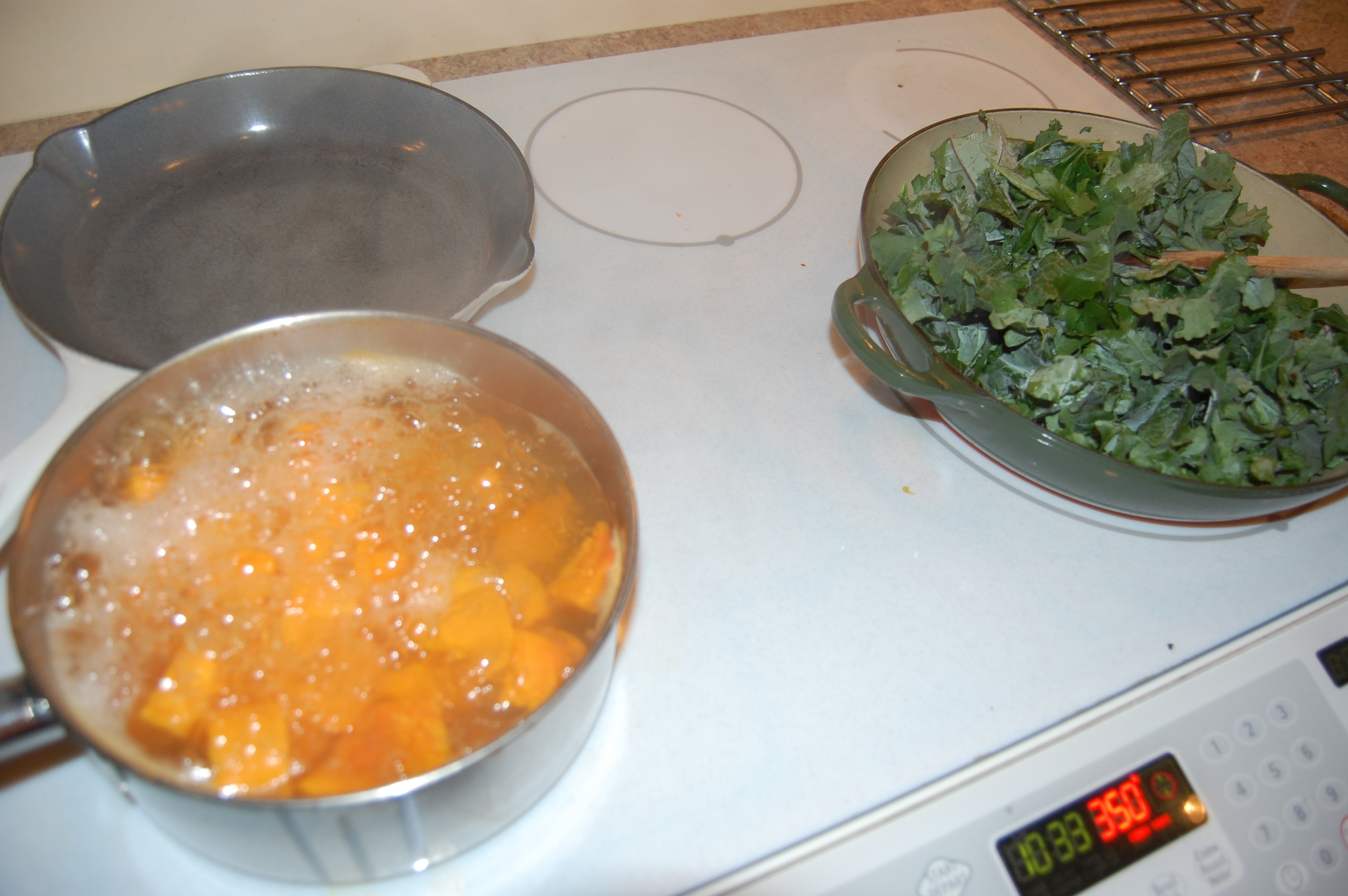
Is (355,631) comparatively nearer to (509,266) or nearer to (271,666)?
(271,666)

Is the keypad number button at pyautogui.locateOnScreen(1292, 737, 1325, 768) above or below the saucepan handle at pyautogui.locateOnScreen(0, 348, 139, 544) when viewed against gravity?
below

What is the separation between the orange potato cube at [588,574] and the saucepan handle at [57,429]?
0.26 metres

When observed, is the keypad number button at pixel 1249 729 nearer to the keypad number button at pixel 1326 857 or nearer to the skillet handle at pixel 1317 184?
the keypad number button at pixel 1326 857

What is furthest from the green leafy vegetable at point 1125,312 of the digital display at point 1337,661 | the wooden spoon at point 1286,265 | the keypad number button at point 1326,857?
the keypad number button at point 1326,857

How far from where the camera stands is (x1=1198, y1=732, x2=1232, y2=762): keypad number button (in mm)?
498

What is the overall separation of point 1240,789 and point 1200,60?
106cm

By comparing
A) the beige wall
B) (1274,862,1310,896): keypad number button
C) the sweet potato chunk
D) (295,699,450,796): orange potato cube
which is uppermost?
the beige wall

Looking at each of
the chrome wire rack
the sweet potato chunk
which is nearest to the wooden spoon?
the chrome wire rack

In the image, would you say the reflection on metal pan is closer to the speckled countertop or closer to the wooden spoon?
the speckled countertop

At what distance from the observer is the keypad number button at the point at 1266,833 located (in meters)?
0.48

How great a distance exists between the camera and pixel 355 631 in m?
0.41

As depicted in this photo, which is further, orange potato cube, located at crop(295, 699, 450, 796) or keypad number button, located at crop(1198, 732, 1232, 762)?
keypad number button, located at crop(1198, 732, 1232, 762)

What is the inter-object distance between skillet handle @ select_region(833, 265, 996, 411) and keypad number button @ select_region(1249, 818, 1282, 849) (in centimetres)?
29

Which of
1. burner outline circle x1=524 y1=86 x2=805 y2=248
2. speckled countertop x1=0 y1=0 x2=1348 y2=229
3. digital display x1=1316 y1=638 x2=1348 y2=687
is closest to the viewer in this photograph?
digital display x1=1316 y1=638 x2=1348 y2=687
